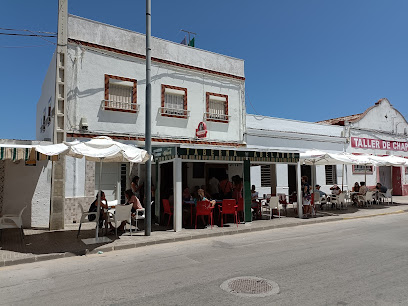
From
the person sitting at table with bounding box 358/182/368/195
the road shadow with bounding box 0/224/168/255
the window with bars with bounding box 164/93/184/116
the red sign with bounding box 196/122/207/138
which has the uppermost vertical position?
the window with bars with bounding box 164/93/184/116

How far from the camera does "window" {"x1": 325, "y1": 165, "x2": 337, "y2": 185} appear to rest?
20.9m

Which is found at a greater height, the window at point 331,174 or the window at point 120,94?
the window at point 120,94

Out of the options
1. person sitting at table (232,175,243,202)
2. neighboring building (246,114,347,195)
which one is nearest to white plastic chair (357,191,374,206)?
neighboring building (246,114,347,195)

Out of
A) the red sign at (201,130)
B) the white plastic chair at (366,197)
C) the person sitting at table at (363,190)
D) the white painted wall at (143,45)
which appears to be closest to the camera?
the white painted wall at (143,45)

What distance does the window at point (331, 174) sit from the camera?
824 inches

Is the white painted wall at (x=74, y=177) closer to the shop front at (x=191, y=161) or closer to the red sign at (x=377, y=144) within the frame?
the shop front at (x=191, y=161)

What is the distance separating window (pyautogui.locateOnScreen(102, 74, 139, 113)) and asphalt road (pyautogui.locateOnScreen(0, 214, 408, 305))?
23.4ft

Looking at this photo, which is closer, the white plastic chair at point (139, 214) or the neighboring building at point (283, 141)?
the white plastic chair at point (139, 214)

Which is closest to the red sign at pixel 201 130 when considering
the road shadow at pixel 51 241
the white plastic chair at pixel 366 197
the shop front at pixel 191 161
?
the shop front at pixel 191 161

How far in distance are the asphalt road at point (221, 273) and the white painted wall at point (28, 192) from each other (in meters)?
4.55

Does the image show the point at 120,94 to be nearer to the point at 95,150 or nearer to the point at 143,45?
the point at 143,45

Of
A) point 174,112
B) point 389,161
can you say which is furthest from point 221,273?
point 389,161

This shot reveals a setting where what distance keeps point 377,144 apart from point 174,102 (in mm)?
17529

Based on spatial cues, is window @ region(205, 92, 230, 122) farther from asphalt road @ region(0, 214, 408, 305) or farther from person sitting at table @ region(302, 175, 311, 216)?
asphalt road @ region(0, 214, 408, 305)
